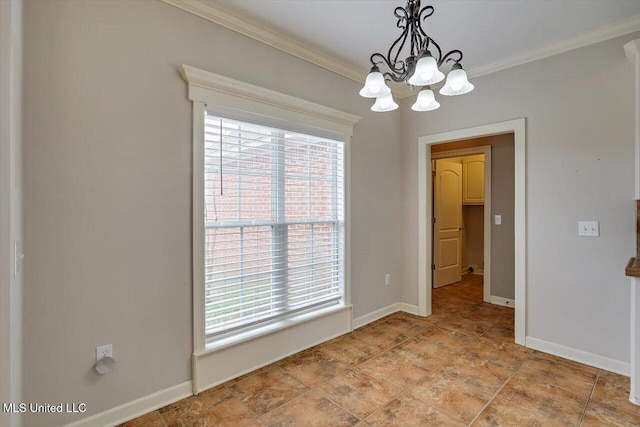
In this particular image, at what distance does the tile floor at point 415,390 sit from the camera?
1852mm

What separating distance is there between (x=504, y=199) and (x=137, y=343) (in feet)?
14.3

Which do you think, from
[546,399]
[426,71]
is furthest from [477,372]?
[426,71]

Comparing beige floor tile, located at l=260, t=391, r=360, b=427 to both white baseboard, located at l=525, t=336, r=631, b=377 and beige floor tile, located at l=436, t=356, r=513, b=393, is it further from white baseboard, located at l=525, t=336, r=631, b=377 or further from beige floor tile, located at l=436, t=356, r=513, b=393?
white baseboard, located at l=525, t=336, r=631, b=377

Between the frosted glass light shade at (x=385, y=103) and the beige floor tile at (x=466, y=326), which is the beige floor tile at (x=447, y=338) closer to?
the beige floor tile at (x=466, y=326)

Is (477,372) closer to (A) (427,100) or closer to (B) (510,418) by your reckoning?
(B) (510,418)

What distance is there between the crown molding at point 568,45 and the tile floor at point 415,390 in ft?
8.44

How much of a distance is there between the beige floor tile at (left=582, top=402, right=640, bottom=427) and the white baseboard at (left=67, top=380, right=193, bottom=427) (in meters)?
2.44

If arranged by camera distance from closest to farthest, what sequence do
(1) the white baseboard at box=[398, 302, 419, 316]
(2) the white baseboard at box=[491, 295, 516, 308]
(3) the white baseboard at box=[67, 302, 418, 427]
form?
1. (3) the white baseboard at box=[67, 302, 418, 427]
2. (1) the white baseboard at box=[398, 302, 419, 316]
3. (2) the white baseboard at box=[491, 295, 516, 308]

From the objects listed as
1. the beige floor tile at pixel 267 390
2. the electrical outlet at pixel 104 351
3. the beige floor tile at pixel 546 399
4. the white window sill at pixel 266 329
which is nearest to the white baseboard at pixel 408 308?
the white window sill at pixel 266 329

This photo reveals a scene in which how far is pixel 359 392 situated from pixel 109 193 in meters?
2.01

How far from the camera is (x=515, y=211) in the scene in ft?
9.39

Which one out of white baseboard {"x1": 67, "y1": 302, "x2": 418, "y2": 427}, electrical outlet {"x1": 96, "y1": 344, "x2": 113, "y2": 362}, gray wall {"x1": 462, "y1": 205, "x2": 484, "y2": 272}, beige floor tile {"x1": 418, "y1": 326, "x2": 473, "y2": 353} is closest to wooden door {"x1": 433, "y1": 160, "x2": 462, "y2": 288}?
gray wall {"x1": 462, "y1": 205, "x2": 484, "y2": 272}

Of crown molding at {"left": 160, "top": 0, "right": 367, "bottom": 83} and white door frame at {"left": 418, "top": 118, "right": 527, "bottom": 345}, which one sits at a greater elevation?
crown molding at {"left": 160, "top": 0, "right": 367, "bottom": 83}

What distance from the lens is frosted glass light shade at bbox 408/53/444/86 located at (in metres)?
1.44
